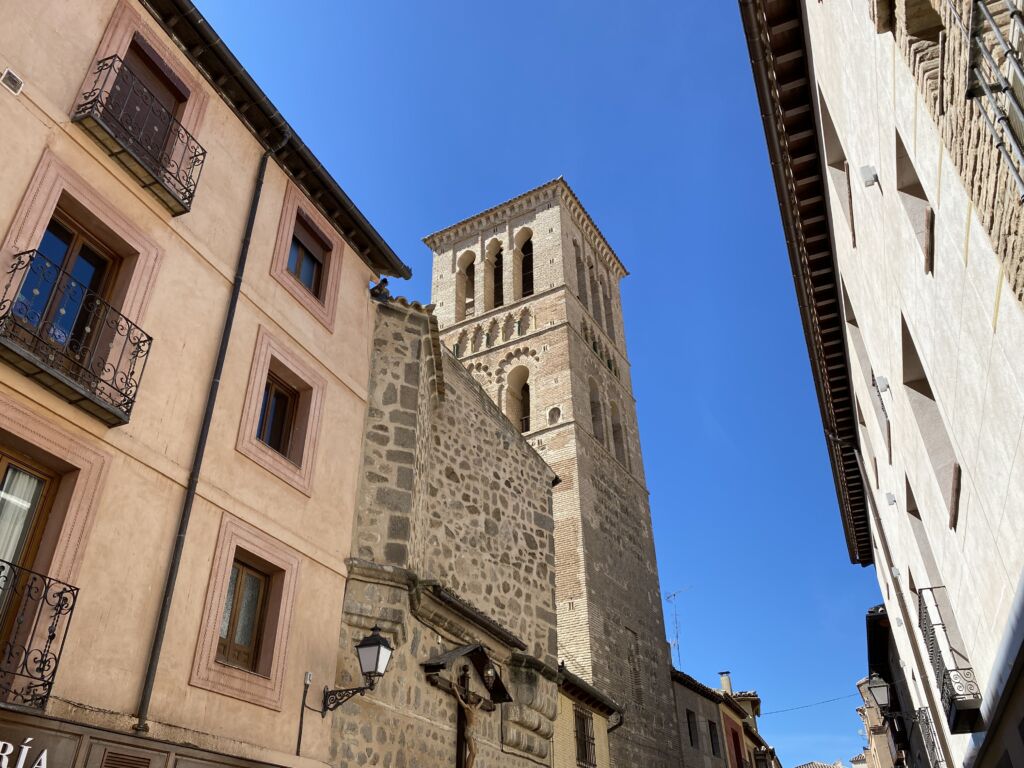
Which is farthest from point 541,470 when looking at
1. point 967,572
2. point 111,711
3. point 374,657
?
point 111,711

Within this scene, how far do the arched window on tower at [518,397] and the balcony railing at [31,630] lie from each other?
23445mm

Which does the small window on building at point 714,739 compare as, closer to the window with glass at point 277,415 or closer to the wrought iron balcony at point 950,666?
the wrought iron balcony at point 950,666

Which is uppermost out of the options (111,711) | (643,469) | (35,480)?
(643,469)

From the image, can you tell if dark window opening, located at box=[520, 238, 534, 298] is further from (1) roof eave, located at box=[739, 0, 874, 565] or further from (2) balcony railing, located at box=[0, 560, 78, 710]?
(2) balcony railing, located at box=[0, 560, 78, 710]

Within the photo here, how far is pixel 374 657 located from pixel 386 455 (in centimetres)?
265

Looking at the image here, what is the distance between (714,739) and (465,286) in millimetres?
Result: 20343

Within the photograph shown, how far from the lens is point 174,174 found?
734 cm

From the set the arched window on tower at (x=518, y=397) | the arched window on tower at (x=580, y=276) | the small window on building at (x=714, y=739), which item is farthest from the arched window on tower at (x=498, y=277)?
the small window on building at (x=714, y=739)

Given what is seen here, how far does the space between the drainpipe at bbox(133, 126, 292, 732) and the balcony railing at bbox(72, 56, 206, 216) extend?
781 millimetres

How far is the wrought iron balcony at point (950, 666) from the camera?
7.40 meters

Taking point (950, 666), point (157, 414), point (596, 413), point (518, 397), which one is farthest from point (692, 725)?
point (157, 414)

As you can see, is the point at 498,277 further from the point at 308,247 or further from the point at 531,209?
the point at 308,247

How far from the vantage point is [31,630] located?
5.11m

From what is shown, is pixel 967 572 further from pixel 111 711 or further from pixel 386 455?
pixel 111 711
